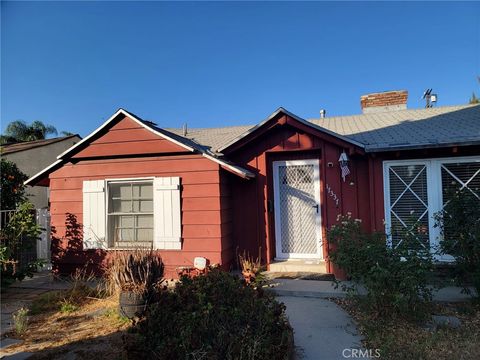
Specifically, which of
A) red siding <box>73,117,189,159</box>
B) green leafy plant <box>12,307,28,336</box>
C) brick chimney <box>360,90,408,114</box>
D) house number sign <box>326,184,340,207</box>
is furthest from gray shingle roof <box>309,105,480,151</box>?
green leafy plant <box>12,307,28,336</box>

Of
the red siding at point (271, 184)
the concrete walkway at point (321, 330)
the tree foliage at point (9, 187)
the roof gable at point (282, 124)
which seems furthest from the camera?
the tree foliage at point (9, 187)

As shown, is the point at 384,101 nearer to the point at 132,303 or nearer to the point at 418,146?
the point at 418,146

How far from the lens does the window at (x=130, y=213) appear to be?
285 inches

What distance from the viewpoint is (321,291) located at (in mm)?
5590

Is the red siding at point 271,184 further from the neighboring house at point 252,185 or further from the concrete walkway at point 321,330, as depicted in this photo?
the concrete walkway at point 321,330

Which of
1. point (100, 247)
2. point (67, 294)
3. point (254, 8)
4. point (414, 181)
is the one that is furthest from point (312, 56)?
point (67, 294)

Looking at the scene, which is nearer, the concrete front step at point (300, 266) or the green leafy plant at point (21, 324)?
the green leafy plant at point (21, 324)

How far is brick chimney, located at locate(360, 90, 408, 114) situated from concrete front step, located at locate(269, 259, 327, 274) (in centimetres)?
617

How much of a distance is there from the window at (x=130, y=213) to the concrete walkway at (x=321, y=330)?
339 cm

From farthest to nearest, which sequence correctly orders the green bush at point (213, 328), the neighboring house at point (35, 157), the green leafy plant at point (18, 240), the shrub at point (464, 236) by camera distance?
the neighboring house at point (35, 157), the green leafy plant at point (18, 240), the shrub at point (464, 236), the green bush at point (213, 328)

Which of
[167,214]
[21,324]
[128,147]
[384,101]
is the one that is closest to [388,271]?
[167,214]

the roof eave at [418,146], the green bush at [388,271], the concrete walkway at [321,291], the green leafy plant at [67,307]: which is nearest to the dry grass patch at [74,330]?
the green leafy plant at [67,307]

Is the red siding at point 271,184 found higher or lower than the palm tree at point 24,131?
lower

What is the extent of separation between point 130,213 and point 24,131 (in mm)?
27097
